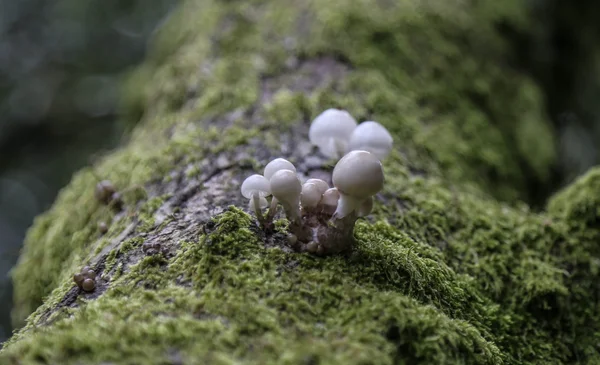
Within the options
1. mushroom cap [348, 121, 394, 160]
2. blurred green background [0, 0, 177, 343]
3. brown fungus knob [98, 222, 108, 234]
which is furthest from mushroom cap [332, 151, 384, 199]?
blurred green background [0, 0, 177, 343]

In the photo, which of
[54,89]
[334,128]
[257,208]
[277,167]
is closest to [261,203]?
[257,208]

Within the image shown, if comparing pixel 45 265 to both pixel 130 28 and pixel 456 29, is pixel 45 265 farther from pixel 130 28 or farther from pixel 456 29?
pixel 130 28

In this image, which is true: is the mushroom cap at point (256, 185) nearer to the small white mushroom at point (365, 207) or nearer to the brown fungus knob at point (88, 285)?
the small white mushroom at point (365, 207)

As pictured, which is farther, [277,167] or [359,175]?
[277,167]

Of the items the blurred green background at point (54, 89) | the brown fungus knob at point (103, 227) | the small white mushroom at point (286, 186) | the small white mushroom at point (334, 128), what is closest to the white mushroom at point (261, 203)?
the small white mushroom at point (286, 186)

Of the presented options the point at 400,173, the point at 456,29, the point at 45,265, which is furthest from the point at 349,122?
the point at 456,29

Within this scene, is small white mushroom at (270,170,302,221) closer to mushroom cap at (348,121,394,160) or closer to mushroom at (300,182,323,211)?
mushroom at (300,182,323,211)

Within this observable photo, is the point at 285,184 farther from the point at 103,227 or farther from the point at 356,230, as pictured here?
the point at 103,227
